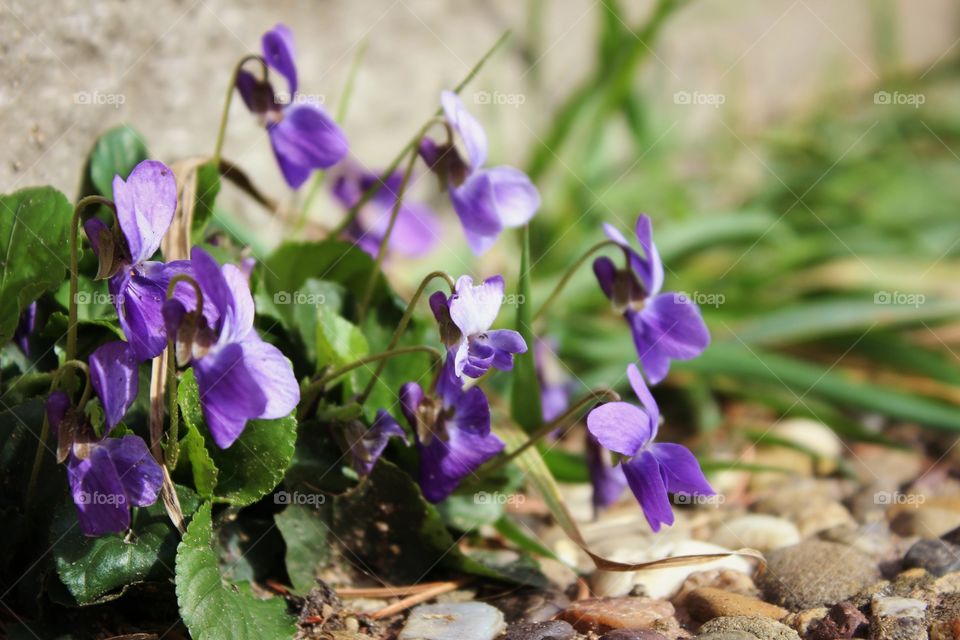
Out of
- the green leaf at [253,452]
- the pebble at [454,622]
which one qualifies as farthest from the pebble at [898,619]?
the green leaf at [253,452]

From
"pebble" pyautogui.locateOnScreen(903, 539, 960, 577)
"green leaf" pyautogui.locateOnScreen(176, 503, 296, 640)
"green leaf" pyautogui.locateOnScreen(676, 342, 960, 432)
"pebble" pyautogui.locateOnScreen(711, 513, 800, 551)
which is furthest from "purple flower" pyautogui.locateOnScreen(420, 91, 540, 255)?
"green leaf" pyautogui.locateOnScreen(676, 342, 960, 432)

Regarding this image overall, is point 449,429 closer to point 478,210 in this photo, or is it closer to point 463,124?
point 478,210

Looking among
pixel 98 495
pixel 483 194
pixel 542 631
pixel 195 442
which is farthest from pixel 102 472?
pixel 483 194

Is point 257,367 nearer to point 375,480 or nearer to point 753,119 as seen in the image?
point 375,480

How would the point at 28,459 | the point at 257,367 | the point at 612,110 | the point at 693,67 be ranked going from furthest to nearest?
1. the point at 693,67
2. the point at 612,110
3. the point at 28,459
4. the point at 257,367

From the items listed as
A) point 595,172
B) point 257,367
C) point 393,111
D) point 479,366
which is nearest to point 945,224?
point 595,172

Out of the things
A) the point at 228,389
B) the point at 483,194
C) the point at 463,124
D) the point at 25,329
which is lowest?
the point at 25,329

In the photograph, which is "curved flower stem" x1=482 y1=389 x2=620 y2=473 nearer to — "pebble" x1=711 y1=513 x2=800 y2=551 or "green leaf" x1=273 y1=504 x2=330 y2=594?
"green leaf" x1=273 y1=504 x2=330 y2=594
